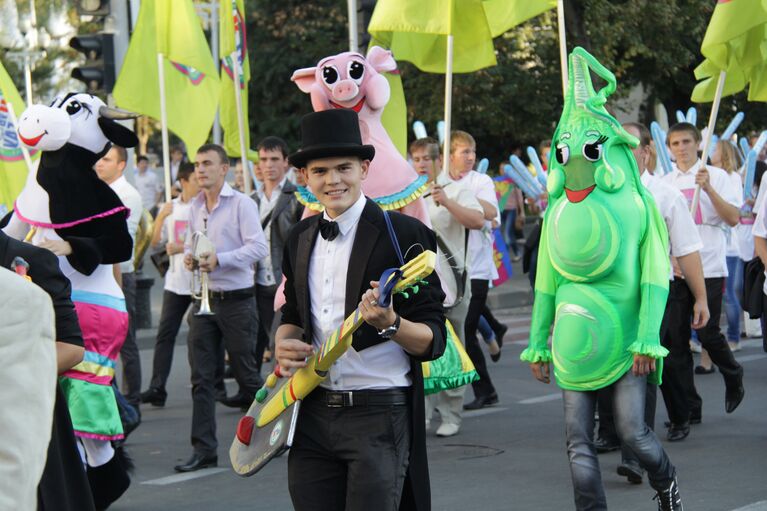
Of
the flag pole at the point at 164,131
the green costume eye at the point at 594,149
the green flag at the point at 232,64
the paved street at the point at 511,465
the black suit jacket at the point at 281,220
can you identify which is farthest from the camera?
the green flag at the point at 232,64

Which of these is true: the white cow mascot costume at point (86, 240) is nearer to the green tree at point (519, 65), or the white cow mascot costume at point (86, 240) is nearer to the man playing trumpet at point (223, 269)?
the man playing trumpet at point (223, 269)

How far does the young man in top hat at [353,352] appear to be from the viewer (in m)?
4.36

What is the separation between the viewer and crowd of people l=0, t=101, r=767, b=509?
441 centimetres

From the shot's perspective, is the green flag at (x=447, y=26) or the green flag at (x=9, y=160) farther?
the green flag at (x=447, y=26)

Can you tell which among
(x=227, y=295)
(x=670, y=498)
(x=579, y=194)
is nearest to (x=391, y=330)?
(x=579, y=194)

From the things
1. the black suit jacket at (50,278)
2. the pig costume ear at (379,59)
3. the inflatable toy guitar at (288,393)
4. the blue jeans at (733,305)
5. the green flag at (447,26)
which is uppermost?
the green flag at (447,26)

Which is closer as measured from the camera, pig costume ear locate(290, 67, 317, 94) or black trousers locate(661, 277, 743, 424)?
pig costume ear locate(290, 67, 317, 94)

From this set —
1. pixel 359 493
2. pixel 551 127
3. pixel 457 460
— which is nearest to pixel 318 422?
pixel 359 493

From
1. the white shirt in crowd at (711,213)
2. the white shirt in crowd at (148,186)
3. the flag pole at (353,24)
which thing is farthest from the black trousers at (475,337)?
the white shirt in crowd at (148,186)

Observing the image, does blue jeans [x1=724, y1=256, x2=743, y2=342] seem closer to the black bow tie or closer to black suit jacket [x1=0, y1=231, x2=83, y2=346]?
the black bow tie

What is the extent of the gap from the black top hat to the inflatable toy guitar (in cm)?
52

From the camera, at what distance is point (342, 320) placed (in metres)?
4.47

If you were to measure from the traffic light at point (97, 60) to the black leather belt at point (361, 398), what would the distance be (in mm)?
9544

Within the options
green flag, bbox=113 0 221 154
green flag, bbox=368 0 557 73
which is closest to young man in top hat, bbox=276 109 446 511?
green flag, bbox=368 0 557 73
